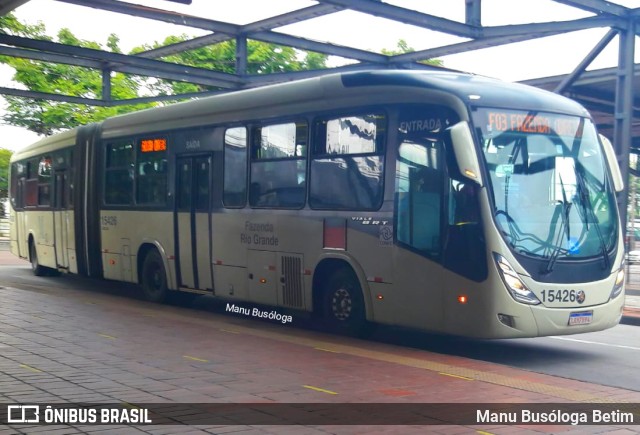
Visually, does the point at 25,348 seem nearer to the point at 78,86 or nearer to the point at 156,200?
the point at 156,200

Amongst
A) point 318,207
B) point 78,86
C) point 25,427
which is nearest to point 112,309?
point 318,207

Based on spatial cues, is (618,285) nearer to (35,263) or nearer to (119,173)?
(119,173)

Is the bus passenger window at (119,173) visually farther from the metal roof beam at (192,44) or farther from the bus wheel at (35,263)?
the bus wheel at (35,263)

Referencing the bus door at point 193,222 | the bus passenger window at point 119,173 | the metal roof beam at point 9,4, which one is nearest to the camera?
the metal roof beam at point 9,4

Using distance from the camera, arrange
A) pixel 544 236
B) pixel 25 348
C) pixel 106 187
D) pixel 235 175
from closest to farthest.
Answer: pixel 25 348 < pixel 544 236 < pixel 235 175 < pixel 106 187

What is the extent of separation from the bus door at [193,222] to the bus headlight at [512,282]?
575 cm

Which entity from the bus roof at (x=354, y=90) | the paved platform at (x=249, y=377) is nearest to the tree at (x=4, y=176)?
the bus roof at (x=354, y=90)

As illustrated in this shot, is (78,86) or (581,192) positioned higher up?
(78,86)

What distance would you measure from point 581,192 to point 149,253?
8353mm

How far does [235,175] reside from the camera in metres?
14.2

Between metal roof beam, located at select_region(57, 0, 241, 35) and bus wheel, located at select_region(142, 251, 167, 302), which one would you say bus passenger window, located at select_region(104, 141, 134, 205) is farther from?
metal roof beam, located at select_region(57, 0, 241, 35)

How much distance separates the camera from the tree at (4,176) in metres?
54.2

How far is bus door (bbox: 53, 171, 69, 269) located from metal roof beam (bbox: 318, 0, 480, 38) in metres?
7.80

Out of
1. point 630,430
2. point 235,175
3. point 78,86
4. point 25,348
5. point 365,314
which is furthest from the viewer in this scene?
point 78,86
